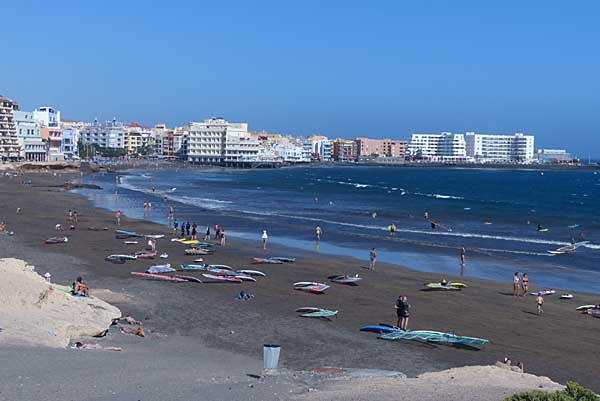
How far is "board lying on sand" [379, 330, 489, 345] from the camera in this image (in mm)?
18344

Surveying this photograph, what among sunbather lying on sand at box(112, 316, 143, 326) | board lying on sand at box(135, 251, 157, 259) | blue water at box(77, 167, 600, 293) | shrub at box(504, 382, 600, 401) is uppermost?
shrub at box(504, 382, 600, 401)

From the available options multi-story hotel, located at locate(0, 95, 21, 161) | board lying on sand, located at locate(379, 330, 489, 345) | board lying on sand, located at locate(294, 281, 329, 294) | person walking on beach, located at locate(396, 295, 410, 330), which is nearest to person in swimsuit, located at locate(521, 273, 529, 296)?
board lying on sand, located at locate(294, 281, 329, 294)

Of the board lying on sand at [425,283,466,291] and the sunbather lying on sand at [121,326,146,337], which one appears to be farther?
the board lying on sand at [425,283,466,291]

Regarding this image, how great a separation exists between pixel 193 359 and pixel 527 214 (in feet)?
177

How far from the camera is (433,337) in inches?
733

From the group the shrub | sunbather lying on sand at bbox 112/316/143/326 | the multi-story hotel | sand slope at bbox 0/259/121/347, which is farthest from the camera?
the multi-story hotel

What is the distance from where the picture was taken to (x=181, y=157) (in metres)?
198

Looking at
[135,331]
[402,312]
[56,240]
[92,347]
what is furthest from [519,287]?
[56,240]

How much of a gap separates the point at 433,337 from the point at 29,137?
121685mm

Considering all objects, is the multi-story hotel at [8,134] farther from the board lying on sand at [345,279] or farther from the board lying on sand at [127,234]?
the board lying on sand at [345,279]

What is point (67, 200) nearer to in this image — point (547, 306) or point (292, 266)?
point (292, 266)

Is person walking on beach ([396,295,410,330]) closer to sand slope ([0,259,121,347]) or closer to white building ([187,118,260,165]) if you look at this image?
sand slope ([0,259,121,347])

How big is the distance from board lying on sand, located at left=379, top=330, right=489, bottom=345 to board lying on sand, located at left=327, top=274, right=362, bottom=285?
26.0 ft

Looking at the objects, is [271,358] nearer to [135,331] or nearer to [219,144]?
[135,331]
